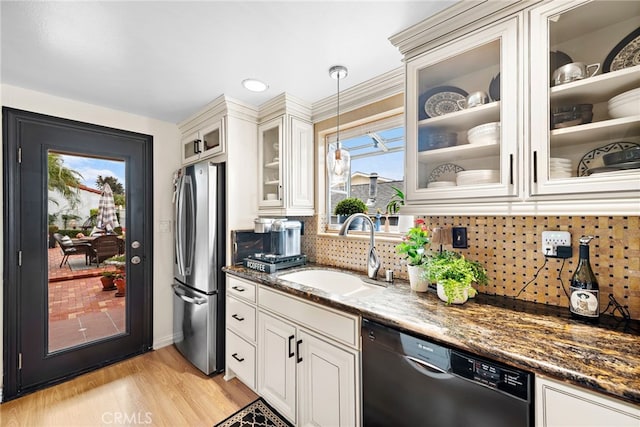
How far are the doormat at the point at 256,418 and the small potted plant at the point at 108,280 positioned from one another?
5.34 ft

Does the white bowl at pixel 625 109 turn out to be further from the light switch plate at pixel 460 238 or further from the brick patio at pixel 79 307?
the brick patio at pixel 79 307

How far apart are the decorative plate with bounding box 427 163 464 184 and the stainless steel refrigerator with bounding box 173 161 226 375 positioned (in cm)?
169

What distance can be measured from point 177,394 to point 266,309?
1032mm

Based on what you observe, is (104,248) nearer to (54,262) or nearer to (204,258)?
(54,262)

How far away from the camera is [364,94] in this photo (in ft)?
6.68

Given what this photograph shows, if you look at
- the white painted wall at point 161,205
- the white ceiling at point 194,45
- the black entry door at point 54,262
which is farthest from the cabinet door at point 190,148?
the white ceiling at point 194,45

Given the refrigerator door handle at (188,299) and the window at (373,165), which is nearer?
the window at (373,165)

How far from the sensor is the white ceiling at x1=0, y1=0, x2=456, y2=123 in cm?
126

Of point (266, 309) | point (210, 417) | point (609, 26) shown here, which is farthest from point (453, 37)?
point (210, 417)

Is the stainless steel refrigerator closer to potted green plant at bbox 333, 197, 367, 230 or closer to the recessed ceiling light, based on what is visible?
the recessed ceiling light

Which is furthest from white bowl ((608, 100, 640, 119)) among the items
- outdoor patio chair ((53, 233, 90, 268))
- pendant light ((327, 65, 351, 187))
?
outdoor patio chair ((53, 233, 90, 268))

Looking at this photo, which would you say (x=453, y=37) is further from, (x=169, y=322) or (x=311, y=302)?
(x=169, y=322)

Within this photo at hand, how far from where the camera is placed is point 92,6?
1.23 m

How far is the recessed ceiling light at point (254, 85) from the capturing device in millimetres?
1960
